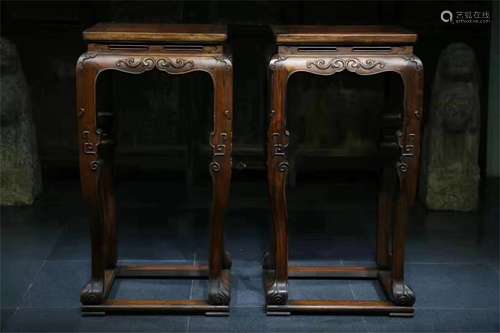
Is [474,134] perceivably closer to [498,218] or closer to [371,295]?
[498,218]

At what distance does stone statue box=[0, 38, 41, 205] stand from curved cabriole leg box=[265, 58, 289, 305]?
1516 mm

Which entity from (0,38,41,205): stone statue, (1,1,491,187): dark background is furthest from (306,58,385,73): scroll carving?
(0,38,41,205): stone statue

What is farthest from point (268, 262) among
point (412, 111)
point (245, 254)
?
point (412, 111)

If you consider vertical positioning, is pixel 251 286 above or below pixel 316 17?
below

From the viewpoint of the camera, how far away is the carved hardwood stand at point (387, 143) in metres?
2.61

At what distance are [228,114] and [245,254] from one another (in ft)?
2.88

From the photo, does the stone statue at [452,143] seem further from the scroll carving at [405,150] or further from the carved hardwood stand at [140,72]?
the carved hardwood stand at [140,72]

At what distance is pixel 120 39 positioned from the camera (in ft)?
8.52

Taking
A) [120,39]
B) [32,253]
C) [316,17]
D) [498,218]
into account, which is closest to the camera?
[120,39]

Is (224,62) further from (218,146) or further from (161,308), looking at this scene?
(161,308)

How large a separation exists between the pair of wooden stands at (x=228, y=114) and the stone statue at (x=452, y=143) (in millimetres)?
999

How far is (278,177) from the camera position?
2688mm

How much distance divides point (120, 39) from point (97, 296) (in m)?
0.84

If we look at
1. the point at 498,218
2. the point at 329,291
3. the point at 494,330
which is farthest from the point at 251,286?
the point at 498,218
